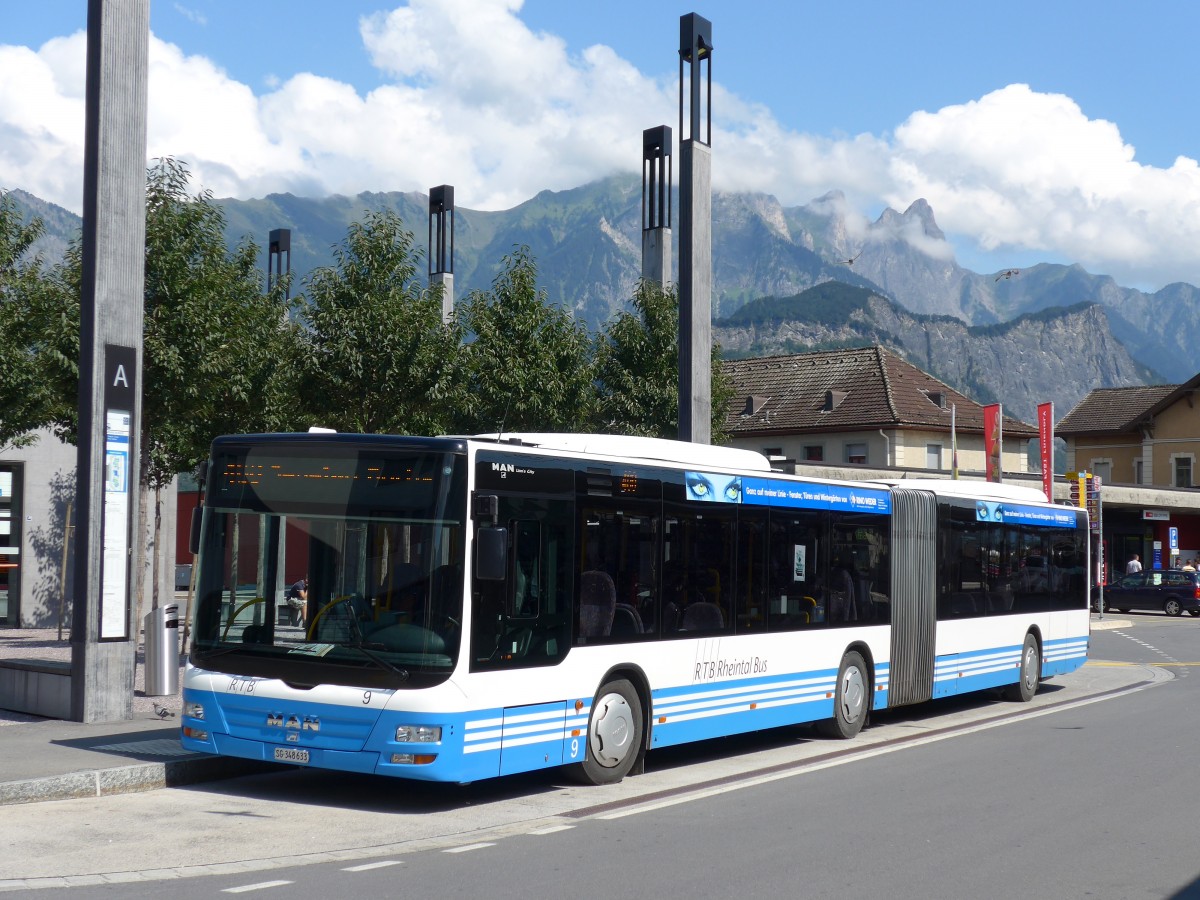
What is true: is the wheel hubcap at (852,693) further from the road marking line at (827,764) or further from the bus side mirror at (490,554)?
the bus side mirror at (490,554)

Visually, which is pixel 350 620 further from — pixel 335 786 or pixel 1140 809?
pixel 1140 809

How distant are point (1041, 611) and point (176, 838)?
14.1 metres

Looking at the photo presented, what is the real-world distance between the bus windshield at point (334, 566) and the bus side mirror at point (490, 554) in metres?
0.15

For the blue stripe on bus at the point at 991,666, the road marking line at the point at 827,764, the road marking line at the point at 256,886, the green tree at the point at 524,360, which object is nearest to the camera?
the road marking line at the point at 256,886

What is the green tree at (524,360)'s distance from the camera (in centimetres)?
2695

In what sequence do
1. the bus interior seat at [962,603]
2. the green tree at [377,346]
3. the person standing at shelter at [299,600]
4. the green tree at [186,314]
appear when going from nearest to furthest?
the person standing at shelter at [299,600], the bus interior seat at [962,603], the green tree at [186,314], the green tree at [377,346]

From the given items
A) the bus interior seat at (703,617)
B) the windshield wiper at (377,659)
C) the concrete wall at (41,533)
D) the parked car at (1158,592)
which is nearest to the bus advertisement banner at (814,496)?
the bus interior seat at (703,617)

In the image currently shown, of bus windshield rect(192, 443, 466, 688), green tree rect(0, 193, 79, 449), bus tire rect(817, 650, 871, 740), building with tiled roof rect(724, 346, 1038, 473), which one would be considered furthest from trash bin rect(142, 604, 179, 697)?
building with tiled roof rect(724, 346, 1038, 473)

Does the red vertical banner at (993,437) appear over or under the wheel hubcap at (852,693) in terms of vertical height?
over

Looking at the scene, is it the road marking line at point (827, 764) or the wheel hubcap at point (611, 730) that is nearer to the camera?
the road marking line at point (827, 764)

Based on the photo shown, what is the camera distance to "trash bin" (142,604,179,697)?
15.0 meters

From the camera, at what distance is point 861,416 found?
233 feet

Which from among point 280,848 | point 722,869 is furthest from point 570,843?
point 280,848

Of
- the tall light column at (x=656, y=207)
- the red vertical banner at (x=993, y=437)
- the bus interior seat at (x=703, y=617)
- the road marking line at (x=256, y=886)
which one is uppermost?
the tall light column at (x=656, y=207)
